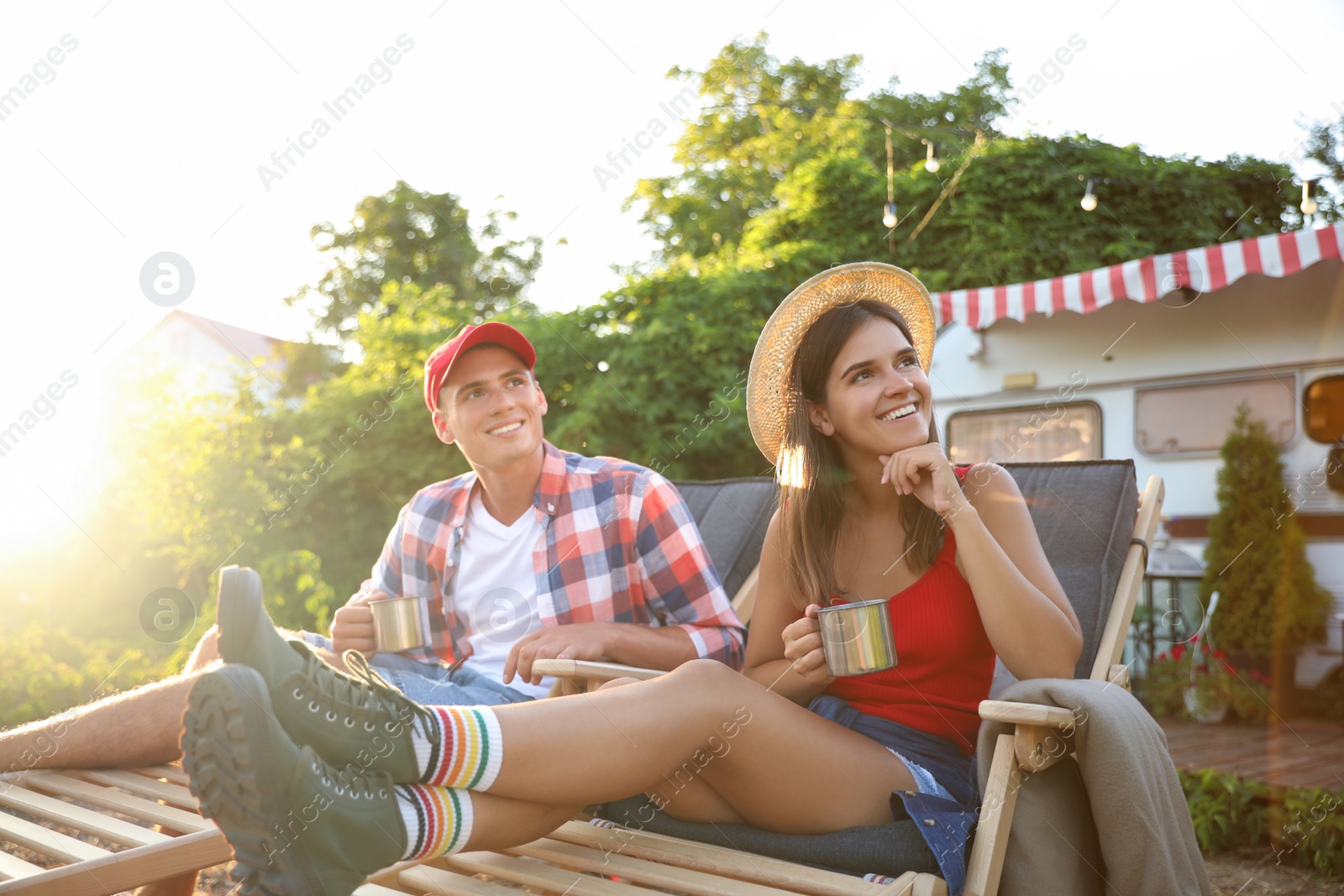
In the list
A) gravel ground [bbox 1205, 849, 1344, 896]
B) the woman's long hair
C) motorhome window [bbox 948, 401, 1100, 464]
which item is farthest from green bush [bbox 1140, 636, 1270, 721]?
the woman's long hair

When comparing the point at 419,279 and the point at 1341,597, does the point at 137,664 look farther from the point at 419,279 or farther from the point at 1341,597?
the point at 419,279

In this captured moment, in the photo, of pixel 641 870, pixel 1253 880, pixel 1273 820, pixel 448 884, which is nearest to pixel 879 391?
pixel 641 870

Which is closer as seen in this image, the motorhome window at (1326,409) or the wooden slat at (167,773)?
the wooden slat at (167,773)

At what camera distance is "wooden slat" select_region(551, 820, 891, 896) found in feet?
5.07

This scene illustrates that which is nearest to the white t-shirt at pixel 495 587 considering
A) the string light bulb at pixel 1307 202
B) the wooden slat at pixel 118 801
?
the wooden slat at pixel 118 801

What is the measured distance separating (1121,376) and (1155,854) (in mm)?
5059

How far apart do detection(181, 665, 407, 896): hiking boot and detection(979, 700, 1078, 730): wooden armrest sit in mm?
1033

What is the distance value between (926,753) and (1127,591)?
811 millimetres

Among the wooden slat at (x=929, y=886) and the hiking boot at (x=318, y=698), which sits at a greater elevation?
the hiking boot at (x=318, y=698)

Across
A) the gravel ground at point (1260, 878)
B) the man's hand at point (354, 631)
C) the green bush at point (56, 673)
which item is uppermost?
the man's hand at point (354, 631)

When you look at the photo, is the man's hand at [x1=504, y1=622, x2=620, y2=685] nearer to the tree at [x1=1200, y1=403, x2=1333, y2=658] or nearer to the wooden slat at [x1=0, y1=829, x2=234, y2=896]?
the wooden slat at [x1=0, y1=829, x2=234, y2=896]

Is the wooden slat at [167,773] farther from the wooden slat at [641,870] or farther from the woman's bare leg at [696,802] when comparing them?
the woman's bare leg at [696,802]

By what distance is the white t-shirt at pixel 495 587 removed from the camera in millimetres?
2600

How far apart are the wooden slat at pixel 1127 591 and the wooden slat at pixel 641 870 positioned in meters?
1.05
